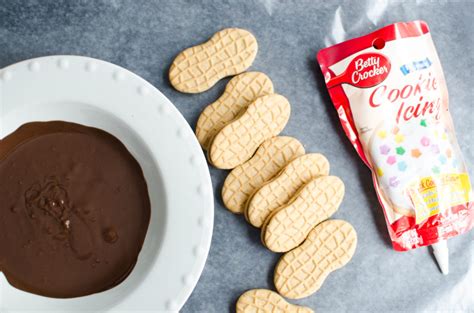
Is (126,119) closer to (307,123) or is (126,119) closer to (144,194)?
(144,194)

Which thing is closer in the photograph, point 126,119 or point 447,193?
point 126,119

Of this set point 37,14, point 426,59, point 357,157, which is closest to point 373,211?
point 357,157

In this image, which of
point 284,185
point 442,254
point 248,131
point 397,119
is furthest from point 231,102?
point 442,254

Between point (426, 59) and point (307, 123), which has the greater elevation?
point (426, 59)

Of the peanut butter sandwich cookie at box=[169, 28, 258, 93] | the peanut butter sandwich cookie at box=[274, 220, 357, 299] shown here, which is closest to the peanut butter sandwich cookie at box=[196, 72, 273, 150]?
the peanut butter sandwich cookie at box=[169, 28, 258, 93]

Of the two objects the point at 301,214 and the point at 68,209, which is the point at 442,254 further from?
the point at 68,209

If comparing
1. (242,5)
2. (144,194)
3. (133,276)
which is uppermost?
(242,5)

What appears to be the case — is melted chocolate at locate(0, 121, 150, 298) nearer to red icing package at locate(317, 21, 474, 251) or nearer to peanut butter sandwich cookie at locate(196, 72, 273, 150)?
peanut butter sandwich cookie at locate(196, 72, 273, 150)
